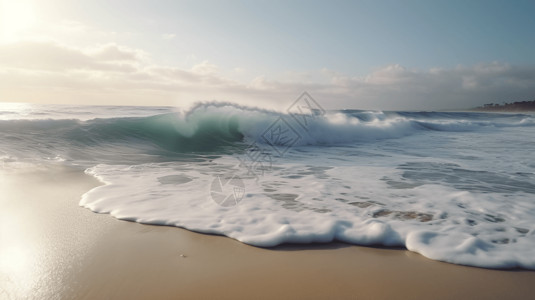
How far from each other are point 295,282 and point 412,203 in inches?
86.5

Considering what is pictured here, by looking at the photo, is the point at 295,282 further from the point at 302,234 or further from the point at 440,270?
the point at 440,270

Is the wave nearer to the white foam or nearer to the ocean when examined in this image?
the ocean

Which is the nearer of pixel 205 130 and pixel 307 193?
pixel 307 193

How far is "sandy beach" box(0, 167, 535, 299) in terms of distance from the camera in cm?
176

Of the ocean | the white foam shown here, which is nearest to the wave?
the ocean

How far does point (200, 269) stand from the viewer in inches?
79.8

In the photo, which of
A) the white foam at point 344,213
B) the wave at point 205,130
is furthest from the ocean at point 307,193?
the wave at point 205,130

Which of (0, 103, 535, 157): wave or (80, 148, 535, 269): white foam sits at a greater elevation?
(0, 103, 535, 157): wave

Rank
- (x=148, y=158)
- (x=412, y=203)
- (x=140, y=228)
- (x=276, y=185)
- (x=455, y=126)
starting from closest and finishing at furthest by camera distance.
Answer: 1. (x=140, y=228)
2. (x=412, y=203)
3. (x=276, y=185)
4. (x=148, y=158)
5. (x=455, y=126)

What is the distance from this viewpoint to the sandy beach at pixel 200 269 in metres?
1.76

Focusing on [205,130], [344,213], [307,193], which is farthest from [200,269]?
[205,130]

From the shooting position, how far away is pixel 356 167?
586 cm

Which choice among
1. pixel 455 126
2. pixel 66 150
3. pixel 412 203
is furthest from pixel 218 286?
pixel 455 126

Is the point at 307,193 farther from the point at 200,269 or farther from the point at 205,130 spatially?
the point at 205,130
